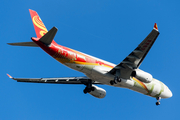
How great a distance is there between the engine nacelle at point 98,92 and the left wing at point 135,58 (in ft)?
20.1

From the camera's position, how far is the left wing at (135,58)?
2434 cm

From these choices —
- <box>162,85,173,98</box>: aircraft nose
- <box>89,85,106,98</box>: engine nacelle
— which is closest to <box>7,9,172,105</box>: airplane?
<box>162,85,173,98</box>: aircraft nose

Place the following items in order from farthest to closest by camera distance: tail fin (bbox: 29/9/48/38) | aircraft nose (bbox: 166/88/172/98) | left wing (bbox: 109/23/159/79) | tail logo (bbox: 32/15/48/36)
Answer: aircraft nose (bbox: 166/88/172/98)
tail logo (bbox: 32/15/48/36)
tail fin (bbox: 29/9/48/38)
left wing (bbox: 109/23/159/79)

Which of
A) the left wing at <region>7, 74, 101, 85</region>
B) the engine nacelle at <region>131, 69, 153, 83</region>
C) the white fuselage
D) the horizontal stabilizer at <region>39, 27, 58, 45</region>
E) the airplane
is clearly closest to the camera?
the horizontal stabilizer at <region>39, 27, 58, 45</region>

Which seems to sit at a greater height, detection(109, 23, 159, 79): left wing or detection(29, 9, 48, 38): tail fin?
detection(29, 9, 48, 38): tail fin

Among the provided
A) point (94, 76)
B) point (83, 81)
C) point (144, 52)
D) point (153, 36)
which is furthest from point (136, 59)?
point (83, 81)

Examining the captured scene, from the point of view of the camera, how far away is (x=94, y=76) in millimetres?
28500

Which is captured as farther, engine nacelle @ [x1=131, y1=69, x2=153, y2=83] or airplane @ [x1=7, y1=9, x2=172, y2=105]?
engine nacelle @ [x1=131, y1=69, x2=153, y2=83]

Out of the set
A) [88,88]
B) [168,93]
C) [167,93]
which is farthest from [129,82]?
[168,93]

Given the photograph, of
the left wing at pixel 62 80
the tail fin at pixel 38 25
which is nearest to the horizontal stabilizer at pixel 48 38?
the tail fin at pixel 38 25

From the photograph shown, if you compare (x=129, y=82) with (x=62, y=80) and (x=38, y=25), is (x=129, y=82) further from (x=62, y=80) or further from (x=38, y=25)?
(x=38, y=25)

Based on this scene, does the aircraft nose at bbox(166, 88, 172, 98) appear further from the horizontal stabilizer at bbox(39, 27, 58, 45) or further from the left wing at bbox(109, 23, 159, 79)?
the horizontal stabilizer at bbox(39, 27, 58, 45)

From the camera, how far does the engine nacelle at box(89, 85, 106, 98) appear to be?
110 ft

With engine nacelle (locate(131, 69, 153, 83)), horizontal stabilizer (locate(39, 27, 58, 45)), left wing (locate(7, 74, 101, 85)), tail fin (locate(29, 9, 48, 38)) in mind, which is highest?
tail fin (locate(29, 9, 48, 38))
